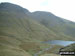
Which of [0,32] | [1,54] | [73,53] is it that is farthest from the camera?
[0,32]

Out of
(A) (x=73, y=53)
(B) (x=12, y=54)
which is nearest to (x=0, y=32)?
(B) (x=12, y=54)

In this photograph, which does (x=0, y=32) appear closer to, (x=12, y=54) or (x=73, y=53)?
(x=12, y=54)

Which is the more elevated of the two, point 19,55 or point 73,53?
point 19,55

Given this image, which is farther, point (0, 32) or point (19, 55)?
point (0, 32)

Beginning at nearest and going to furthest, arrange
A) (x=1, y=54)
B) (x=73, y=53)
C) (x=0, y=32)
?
(x=73, y=53) → (x=1, y=54) → (x=0, y=32)

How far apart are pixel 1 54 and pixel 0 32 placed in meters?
121

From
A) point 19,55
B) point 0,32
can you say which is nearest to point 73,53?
point 19,55

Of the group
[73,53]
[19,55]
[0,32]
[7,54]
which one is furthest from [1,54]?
[0,32]

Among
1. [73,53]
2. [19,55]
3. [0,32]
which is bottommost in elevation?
[73,53]

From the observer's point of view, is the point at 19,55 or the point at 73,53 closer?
the point at 73,53

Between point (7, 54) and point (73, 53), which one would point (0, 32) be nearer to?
point (7, 54)

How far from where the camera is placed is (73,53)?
49812 mm

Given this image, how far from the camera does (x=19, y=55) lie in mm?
74938

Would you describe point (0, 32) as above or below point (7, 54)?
above
